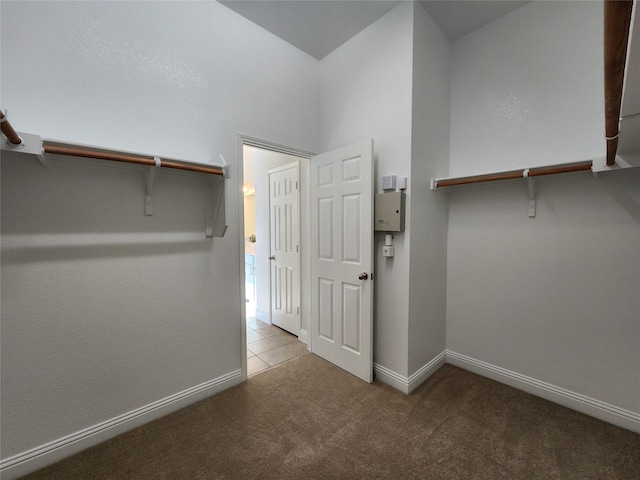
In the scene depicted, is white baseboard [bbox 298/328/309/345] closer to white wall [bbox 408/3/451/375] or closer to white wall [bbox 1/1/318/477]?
white wall [bbox 1/1/318/477]

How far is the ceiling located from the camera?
2094 mm

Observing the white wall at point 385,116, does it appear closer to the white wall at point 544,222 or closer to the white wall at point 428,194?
the white wall at point 428,194

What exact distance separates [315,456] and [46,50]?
2.70m

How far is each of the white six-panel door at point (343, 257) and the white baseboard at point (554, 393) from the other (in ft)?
3.11

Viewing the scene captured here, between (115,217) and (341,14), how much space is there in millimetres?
2273

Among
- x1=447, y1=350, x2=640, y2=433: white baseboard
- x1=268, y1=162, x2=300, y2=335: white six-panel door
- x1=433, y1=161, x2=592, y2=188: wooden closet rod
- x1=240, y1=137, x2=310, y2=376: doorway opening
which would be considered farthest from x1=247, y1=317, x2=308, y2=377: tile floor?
x1=433, y1=161, x2=592, y2=188: wooden closet rod

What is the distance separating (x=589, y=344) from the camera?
191cm

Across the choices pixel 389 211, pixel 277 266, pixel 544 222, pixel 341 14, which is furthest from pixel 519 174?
pixel 277 266

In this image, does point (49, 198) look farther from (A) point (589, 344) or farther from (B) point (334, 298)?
(A) point (589, 344)

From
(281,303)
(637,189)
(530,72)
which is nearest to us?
(637,189)

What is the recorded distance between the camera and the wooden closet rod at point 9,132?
1.07m

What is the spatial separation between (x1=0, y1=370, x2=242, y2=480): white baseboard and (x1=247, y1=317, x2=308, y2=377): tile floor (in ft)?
1.48

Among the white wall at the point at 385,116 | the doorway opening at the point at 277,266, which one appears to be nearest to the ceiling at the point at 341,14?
the white wall at the point at 385,116

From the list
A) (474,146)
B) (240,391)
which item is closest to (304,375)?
(240,391)
